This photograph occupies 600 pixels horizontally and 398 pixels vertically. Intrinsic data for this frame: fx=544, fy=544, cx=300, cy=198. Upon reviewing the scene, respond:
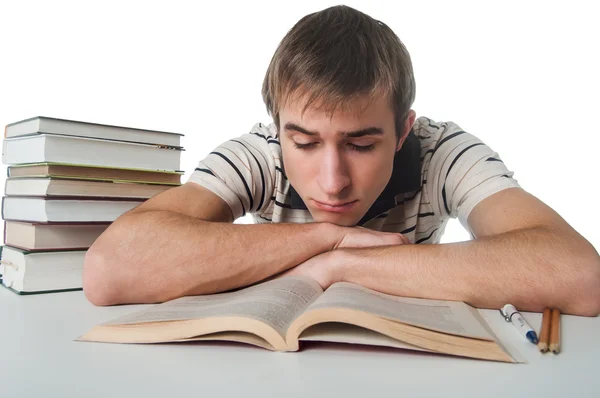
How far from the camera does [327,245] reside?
125 centimetres

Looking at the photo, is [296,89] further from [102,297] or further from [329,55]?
[102,297]

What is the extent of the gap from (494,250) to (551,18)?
8.09ft

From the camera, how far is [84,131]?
4.84ft

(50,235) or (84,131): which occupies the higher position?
(84,131)

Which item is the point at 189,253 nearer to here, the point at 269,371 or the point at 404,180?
the point at 269,371

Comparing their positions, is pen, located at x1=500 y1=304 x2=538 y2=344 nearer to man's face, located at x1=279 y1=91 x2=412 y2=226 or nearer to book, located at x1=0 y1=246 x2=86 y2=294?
man's face, located at x1=279 y1=91 x2=412 y2=226

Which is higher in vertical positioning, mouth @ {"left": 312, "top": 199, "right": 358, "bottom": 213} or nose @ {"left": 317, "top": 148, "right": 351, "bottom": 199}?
nose @ {"left": 317, "top": 148, "right": 351, "bottom": 199}

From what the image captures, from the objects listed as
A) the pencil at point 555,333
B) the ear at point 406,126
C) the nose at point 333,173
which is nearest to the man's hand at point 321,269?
the nose at point 333,173

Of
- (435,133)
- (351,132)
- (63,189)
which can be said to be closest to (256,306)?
(351,132)

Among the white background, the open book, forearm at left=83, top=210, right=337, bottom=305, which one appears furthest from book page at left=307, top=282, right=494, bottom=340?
the white background

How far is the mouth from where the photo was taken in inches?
54.9

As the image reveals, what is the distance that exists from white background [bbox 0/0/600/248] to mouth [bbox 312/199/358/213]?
179 cm

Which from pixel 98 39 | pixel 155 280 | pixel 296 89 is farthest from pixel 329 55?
pixel 98 39

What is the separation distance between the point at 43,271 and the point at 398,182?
1003mm
